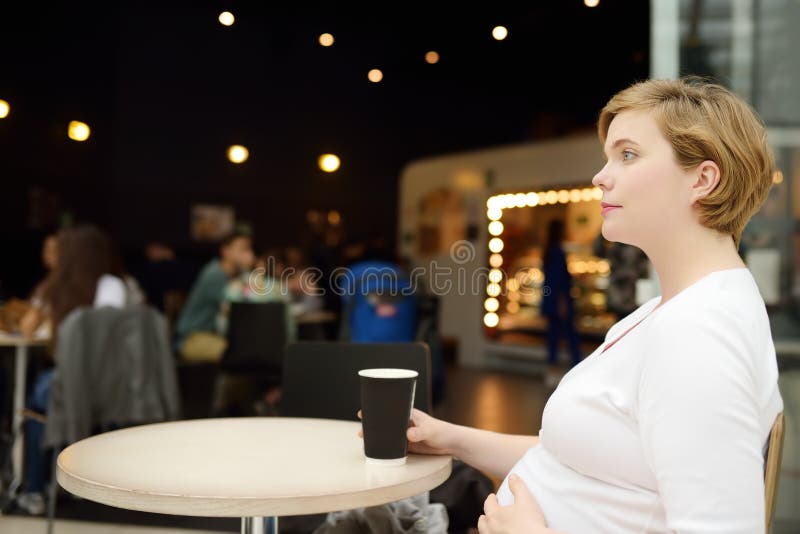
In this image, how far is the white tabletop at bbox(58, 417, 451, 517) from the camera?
3.92ft

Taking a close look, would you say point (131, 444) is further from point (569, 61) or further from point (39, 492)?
point (569, 61)

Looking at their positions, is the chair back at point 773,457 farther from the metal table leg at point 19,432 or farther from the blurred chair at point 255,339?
the blurred chair at point 255,339

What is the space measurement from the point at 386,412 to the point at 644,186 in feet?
1.96

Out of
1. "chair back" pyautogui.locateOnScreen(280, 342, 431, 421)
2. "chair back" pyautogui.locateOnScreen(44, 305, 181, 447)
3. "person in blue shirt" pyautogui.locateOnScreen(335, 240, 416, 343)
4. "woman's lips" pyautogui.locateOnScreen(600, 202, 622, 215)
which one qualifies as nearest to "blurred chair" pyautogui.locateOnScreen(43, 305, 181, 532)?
"chair back" pyautogui.locateOnScreen(44, 305, 181, 447)

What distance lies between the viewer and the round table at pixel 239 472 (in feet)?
3.92

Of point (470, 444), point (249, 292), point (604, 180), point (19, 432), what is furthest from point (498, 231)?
point (604, 180)

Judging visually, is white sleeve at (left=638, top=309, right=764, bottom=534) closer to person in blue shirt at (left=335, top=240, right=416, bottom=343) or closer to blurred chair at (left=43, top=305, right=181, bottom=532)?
blurred chair at (left=43, top=305, right=181, bottom=532)

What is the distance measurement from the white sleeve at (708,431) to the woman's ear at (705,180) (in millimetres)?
185

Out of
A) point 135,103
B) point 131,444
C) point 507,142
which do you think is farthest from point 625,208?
point 507,142

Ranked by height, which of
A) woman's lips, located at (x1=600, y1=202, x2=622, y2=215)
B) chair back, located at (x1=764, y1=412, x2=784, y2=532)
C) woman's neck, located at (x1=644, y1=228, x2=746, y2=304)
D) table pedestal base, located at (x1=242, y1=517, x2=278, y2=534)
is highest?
woman's lips, located at (x1=600, y1=202, x2=622, y2=215)

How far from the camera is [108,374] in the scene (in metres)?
3.70

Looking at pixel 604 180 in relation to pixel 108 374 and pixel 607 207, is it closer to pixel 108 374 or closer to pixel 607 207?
pixel 607 207

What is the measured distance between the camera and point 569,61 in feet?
32.5

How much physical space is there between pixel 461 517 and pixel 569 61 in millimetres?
8814
